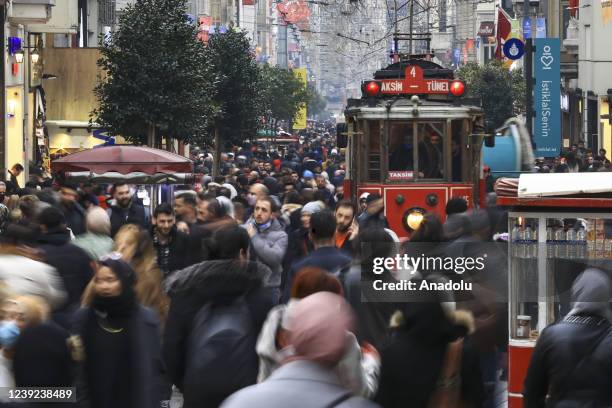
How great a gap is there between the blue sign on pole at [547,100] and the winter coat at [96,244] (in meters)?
23.0

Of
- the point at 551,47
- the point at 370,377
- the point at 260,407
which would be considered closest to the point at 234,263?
the point at 370,377

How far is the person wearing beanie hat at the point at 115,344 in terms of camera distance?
25.5ft

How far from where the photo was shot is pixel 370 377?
686 cm

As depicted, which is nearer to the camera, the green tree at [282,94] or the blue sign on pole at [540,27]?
the blue sign on pole at [540,27]

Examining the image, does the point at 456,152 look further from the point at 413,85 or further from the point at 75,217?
the point at 75,217

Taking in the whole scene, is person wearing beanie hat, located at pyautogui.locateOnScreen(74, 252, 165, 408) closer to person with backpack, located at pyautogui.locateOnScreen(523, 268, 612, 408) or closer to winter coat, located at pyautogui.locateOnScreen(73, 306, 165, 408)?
winter coat, located at pyautogui.locateOnScreen(73, 306, 165, 408)

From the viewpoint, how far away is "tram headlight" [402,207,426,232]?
19587 mm

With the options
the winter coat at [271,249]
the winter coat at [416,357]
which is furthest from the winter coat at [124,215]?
the winter coat at [416,357]

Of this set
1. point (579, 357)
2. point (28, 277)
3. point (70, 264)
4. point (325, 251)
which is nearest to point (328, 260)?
point (325, 251)

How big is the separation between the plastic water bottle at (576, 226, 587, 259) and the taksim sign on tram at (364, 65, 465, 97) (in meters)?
11.8

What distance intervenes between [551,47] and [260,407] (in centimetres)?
3521

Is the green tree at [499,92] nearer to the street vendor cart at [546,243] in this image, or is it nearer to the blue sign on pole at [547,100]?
the blue sign on pole at [547,100]

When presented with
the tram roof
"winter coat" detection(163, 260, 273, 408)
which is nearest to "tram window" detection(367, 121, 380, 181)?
the tram roof

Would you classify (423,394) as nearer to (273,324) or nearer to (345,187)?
(273,324)
